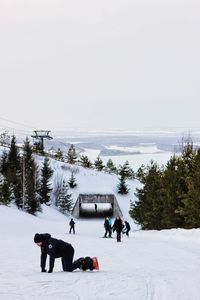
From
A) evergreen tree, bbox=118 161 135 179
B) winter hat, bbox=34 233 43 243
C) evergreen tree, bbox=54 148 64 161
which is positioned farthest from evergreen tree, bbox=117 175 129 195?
winter hat, bbox=34 233 43 243

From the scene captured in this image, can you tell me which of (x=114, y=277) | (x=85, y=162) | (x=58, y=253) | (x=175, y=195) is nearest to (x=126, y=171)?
(x=85, y=162)

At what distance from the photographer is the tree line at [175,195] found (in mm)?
30219

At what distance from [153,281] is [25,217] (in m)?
36.0

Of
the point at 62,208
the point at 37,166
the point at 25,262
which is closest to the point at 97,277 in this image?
the point at 25,262

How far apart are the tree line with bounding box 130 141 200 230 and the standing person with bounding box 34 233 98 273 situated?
1927 centimetres

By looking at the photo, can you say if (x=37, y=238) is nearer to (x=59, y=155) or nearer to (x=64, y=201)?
(x=64, y=201)

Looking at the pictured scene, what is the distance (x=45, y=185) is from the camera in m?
66.4

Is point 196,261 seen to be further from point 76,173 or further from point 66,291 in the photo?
point 76,173

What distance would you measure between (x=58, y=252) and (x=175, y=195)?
25410mm

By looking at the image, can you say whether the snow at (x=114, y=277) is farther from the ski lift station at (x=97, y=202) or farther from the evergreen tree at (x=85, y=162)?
the evergreen tree at (x=85, y=162)

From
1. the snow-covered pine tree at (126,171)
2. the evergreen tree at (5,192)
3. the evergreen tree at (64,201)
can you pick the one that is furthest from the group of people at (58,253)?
the snow-covered pine tree at (126,171)

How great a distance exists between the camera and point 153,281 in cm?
1023

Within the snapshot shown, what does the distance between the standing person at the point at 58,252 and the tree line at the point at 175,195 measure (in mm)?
19272

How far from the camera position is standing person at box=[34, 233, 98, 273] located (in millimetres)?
10656
